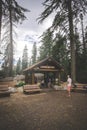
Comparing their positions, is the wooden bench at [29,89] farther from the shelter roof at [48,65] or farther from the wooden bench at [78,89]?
the wooden bench at [78,89]

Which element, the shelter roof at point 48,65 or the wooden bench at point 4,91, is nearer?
the wooden bench at point 4,91

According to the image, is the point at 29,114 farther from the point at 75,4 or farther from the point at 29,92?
the point at 75,4

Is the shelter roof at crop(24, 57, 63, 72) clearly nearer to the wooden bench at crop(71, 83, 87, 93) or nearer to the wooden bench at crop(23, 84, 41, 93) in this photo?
the wooden bench at crop(23, 84, 41, 93)

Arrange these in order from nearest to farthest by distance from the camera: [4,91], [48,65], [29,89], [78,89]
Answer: [4,91]
[29,89]
[78,89]
[48,65]

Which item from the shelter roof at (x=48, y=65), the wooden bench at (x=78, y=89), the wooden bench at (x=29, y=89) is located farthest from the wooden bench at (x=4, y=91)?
the wooden bench at (x=78, y=89)

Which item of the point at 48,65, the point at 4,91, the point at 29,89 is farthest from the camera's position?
the point at 48,65

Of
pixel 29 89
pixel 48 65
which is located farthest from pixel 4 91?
pixel 48 65

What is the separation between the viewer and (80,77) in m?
25.6

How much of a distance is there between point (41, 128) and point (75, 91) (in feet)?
33.8

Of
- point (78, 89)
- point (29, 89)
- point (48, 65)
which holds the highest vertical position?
point (48, 65)

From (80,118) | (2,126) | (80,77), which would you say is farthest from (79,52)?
(2,126)

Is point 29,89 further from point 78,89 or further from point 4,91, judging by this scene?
point 78,89

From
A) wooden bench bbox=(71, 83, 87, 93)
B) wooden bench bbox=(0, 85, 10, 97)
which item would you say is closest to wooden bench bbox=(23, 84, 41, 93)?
wooden bench bbox=(0, 85, 10, 97)

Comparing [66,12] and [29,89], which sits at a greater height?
[66,12]
